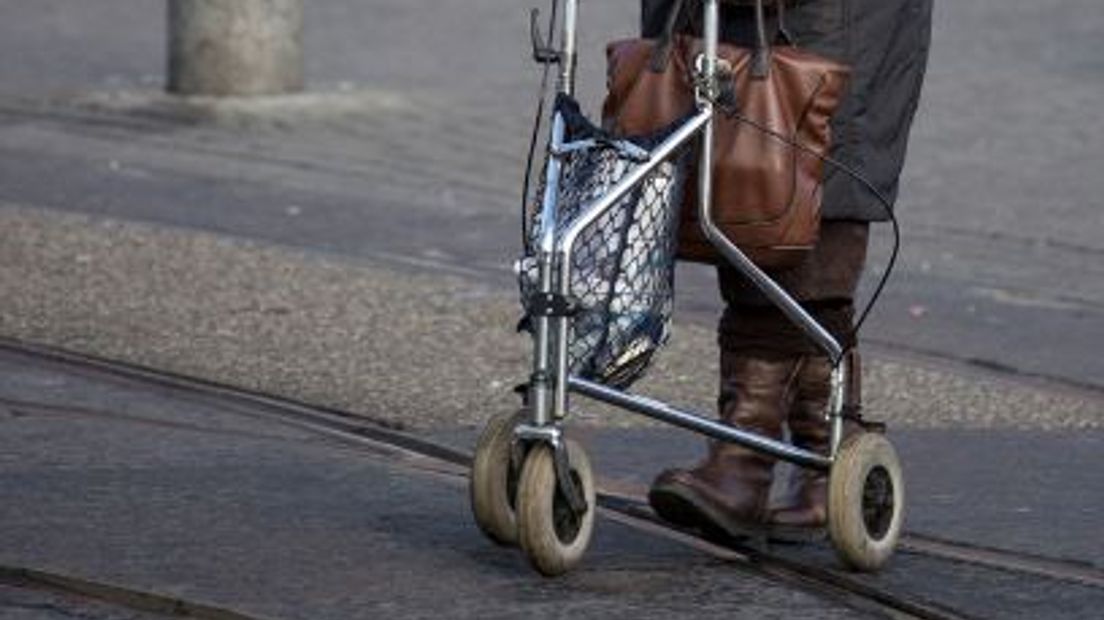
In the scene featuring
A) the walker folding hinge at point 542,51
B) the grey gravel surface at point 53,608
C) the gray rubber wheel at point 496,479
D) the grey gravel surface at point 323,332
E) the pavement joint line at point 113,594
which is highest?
the walker folding hinge at point 542,51

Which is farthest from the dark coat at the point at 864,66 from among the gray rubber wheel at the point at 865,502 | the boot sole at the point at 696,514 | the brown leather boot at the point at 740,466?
the boot sole at the point at 696,514

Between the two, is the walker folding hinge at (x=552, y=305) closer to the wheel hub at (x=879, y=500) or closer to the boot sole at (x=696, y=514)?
the boot sole at (x=696, y=514)

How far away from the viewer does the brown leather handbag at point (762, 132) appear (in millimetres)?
5539

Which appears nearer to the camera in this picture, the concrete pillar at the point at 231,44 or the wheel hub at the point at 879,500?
the wheel hub at the point at 879,500

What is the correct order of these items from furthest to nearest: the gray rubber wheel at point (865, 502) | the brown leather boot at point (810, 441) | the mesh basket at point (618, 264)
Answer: the brown leather boot at point (810, 441)
the gray rubber wheel at point (865, 502)
the mesh basket at point (618, 264)

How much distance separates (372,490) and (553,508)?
100 centimetres

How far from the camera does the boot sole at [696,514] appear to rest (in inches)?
228

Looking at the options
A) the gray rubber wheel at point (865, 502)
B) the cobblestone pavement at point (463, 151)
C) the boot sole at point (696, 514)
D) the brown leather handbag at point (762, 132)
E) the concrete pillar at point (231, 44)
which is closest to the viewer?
the brown leather handbag at point (762, 132)

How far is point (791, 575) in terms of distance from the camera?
5.74 meters

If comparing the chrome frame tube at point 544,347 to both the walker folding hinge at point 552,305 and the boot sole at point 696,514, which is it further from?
the boot sole at point 696,514

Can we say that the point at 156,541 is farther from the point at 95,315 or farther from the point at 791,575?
the point at 95,315

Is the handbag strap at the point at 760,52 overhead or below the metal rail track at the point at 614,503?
overhead

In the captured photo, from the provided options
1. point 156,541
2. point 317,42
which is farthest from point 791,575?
point 317,42

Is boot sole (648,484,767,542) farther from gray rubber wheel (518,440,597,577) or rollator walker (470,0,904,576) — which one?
gray rubber wheel (518,440,597,577)
